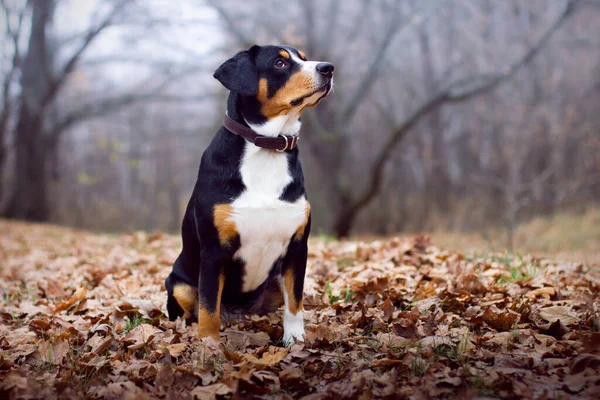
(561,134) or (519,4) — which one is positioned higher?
(519,4)

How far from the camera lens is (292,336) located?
10.1 feet

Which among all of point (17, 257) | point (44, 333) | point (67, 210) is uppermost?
point (44, 333)

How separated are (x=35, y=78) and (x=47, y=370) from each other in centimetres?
1382

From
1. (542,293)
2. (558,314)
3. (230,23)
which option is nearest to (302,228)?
(558,314)

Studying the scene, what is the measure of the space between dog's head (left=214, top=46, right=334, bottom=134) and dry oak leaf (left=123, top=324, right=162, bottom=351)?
1364 mm

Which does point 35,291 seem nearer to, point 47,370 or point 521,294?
point 47,370

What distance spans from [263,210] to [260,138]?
41cm

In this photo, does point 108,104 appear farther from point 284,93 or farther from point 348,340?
point 348,340

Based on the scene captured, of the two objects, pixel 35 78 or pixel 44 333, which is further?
pixel 35 78

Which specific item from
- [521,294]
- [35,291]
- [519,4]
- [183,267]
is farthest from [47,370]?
[519,4]

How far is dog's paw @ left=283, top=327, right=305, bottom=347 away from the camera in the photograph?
305 cm

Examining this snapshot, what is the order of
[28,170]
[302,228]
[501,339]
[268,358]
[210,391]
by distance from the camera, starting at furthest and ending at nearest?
[28,170], [302,228], [501,339], [268,358], [210,391]

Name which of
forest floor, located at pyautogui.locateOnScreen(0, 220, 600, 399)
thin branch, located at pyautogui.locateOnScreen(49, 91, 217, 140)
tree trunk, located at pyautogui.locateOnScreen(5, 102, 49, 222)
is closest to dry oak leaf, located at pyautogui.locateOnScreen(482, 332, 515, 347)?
forest floor, located at pyautogui.locateOnScreen(0, 220, 600, 399)

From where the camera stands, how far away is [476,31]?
51.5 feet
